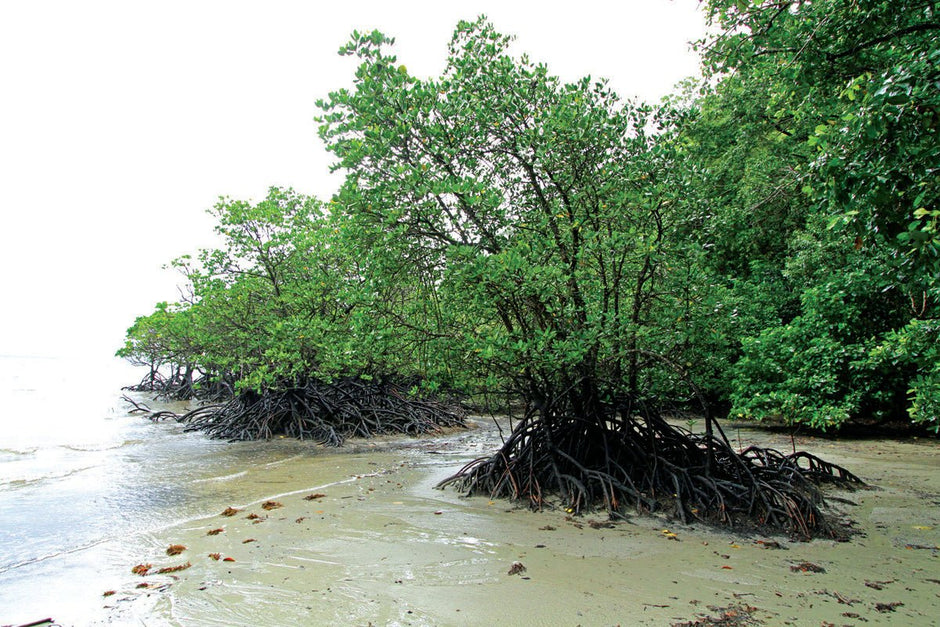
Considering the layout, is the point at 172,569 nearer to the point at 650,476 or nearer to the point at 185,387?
the point at 650,476

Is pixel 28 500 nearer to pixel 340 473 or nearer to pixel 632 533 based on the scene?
pixel 340 473

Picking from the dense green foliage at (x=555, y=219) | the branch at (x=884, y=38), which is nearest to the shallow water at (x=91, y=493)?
the dense green foliage at (x=555, y=219)

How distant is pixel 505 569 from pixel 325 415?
9879 mm

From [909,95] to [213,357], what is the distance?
13218 millimetres

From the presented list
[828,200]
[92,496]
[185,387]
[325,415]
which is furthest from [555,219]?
[185,387]

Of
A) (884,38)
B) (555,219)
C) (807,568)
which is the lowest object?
(807,568)

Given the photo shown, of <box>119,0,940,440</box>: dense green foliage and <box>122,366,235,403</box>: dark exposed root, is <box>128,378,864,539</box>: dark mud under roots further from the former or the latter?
<box>122,366,235,403</box>: dark exposed root

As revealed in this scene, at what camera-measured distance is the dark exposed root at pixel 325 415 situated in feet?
40.6

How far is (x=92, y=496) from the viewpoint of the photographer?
693cm

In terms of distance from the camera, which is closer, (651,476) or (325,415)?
(651,476)

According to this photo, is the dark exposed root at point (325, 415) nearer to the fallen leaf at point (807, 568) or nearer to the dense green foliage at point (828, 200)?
the dense green foliage at point (828, 200)

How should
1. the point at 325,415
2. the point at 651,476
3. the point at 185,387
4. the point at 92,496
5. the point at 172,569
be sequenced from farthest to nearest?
the point at 185,387
the point at 325,415
the point at 92,496
the point at 651,476
the point at 172,569

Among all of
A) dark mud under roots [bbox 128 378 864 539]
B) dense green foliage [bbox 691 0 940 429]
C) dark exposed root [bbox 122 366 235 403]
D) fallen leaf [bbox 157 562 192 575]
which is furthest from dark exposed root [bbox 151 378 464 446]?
dense green foliage [bbox 691 0 940 429]

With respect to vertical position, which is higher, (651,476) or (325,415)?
(325,415)
